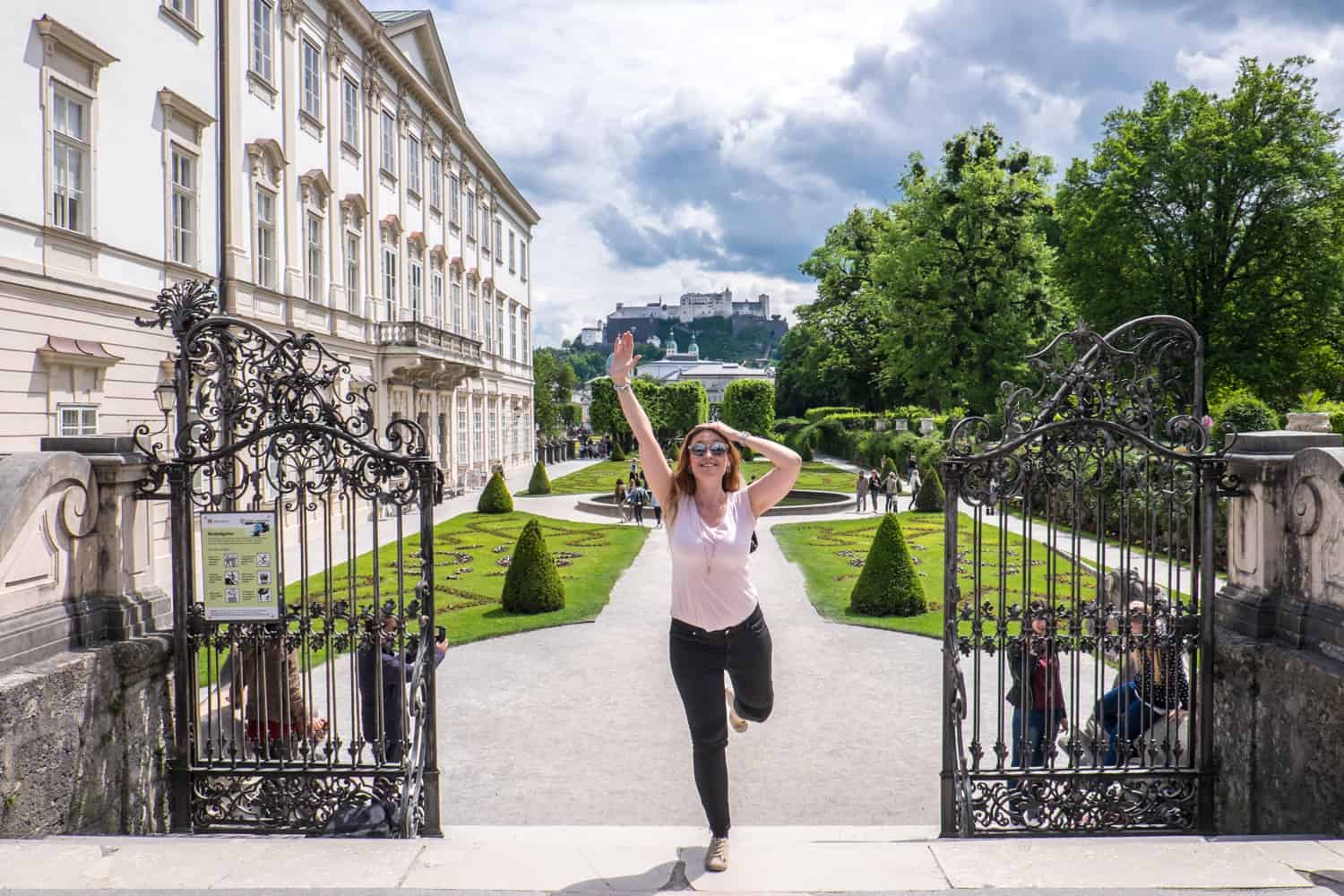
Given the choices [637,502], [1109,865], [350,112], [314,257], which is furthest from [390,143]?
[1109,865]

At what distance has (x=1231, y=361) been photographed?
2741 cm

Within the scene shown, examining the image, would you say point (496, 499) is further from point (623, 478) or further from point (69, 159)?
point (623, 478)

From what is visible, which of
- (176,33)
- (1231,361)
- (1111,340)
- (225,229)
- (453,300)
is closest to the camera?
(1111,340)

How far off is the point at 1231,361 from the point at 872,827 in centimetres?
2658

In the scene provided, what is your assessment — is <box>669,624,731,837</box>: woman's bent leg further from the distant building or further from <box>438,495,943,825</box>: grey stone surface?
the distant building

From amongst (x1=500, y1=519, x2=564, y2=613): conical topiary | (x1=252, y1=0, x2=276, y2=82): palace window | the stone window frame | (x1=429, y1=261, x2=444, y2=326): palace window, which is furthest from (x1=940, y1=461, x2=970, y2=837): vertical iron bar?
(x1=429, y1=261, x2=444, y2=326): palace window

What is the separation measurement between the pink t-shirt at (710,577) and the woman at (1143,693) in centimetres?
255

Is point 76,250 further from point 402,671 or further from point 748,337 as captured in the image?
point 748,337

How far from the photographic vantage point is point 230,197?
17797mm

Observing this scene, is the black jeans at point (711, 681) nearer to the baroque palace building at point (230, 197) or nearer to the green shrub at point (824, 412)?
the baroque palace building at point (230, 197)

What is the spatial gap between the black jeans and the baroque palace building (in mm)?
4684

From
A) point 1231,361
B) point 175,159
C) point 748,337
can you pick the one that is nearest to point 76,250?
point 175,159

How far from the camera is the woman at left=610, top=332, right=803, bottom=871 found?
4.04 m

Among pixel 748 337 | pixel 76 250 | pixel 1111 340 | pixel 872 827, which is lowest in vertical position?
pixel 872 827
